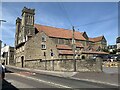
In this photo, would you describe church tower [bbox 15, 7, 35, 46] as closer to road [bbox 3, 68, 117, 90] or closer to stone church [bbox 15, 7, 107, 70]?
stone church [bbox 15, 7, 107, 70]

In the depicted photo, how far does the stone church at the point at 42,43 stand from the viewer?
197 ft

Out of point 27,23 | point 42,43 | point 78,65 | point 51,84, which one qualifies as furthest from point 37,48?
point 51,84

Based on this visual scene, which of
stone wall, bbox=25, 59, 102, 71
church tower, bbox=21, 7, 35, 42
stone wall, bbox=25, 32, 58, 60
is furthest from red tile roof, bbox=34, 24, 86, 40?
stone wall, bbox=25, 59, 102, 71

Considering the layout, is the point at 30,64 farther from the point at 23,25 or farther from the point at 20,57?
the point at 23,25

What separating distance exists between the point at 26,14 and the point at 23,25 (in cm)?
383

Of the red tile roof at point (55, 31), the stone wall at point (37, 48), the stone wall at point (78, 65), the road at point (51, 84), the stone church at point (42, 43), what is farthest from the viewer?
the red tile roof at point (55, 31)

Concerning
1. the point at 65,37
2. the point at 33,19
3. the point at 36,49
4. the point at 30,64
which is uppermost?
the point at 33,19

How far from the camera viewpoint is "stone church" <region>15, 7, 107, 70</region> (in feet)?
197

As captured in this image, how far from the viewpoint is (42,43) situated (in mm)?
62031

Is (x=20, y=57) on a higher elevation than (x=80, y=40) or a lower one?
lower

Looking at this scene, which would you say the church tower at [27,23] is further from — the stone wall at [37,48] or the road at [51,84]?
the road at [51,84]

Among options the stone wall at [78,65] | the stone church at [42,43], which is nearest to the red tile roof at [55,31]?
the stone church at [42,43]

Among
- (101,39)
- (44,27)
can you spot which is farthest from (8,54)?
(101,39)

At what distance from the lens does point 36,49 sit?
203ft
